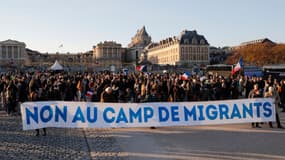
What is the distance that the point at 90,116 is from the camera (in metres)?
13.7

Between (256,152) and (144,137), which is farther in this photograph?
(144,137)

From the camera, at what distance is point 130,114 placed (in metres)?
13.8

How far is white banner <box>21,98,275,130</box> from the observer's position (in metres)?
13.6

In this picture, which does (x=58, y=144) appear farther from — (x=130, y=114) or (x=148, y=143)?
(x=148, y=143)

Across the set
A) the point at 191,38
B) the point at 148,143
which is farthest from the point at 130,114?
the point at 191,38

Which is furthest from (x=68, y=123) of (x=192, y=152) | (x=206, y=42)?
(x=206, y=42)

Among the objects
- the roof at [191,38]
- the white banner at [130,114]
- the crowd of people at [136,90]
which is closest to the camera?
the white banner at [130,114]

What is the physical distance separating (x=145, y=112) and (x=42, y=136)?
12.3 ft

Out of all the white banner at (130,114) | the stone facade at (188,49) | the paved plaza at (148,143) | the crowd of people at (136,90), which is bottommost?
the paved plaza at (148,143)

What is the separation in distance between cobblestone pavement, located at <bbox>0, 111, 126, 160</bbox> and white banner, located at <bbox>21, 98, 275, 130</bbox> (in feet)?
1.90

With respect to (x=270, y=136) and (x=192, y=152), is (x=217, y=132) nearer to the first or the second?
(x=270, y=136)

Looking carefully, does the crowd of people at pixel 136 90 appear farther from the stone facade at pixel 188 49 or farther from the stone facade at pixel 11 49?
the stone facade at pixel 11 49

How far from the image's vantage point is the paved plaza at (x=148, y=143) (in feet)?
37.0

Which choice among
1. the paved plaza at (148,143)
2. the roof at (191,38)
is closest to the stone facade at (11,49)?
the roof at (191,38)
